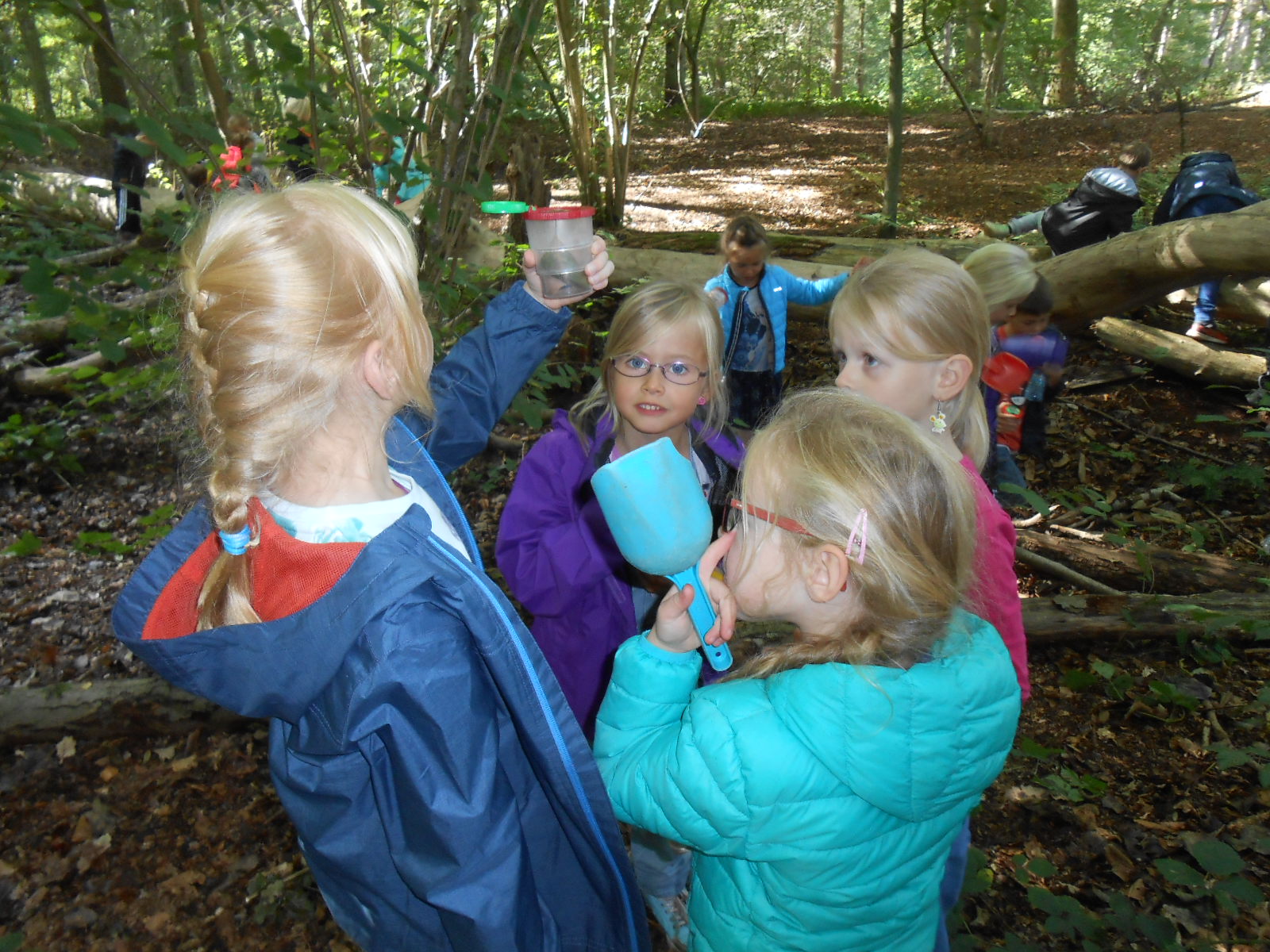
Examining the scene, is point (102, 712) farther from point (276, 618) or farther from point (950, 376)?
point (950, 376)

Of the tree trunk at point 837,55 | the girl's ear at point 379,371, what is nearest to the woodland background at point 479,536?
the girl's ear at point 379,371

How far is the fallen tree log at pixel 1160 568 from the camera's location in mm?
3457

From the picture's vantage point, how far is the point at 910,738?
119 centimetres

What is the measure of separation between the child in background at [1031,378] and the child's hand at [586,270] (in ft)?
7.51

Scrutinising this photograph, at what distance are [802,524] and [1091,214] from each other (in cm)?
579

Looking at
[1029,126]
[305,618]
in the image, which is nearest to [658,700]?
[305,618]

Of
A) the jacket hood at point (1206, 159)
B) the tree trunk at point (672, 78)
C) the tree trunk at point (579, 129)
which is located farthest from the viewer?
the tree trunk at point (672, 78)

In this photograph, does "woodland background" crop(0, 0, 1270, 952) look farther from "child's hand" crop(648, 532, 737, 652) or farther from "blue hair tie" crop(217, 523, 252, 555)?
"child's hand" crop(648, 532, 737, 652)

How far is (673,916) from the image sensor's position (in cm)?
209

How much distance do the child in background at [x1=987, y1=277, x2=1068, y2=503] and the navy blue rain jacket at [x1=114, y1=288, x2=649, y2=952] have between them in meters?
2.97

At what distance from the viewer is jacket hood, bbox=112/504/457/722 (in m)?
1.10

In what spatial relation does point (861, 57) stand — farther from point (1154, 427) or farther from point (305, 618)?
point (305, 618)

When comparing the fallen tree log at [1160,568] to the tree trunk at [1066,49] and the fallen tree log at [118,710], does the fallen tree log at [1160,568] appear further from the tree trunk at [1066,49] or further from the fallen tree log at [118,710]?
the tree trunk at [1066,49]

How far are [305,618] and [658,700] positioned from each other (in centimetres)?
55
